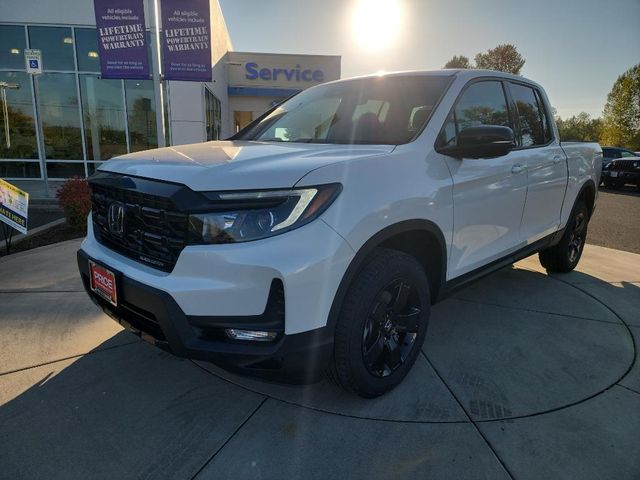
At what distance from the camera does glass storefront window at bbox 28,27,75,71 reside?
12.1 metres

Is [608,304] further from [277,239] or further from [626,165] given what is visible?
[626,165]

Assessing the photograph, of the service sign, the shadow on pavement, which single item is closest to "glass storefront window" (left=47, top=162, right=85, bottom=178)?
the service sign

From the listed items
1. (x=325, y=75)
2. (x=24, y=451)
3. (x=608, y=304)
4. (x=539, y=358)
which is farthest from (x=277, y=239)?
(x=325, y=75)

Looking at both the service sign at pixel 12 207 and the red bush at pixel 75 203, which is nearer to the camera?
the service sign at pixel 12 207

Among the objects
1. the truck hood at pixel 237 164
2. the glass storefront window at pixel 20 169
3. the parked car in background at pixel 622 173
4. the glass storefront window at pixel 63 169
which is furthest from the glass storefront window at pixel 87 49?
the parked car in background at pixel 622 173

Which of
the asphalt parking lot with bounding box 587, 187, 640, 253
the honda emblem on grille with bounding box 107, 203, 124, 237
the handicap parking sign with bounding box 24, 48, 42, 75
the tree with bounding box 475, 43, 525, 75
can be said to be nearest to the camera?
the honda emblem on grille with bounding box 107, 203, 124, 237

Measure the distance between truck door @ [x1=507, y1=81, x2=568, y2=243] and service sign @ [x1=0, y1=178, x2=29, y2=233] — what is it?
518cm

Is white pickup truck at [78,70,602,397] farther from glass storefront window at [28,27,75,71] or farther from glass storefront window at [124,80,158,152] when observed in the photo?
glass storefront window at [28,27,75,71]

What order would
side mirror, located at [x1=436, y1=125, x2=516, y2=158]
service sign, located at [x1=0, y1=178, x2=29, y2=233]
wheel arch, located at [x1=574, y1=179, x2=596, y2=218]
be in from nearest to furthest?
side mirror, located at [x1=436, y1=125, x2=516, y2=158] → wheel arch, located at [x1=574, y1=179, x2=596, y2=218] → service sign, located at [x1=0, y1=178, x2=29, y2=233]

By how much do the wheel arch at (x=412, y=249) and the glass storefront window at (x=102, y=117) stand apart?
40.2 feet

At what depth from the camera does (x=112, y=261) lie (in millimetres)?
2285

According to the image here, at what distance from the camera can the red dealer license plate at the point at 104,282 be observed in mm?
2213

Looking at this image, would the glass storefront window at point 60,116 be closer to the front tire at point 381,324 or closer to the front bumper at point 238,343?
the front bumper at point 238,343

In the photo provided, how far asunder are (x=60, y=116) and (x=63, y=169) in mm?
1502
